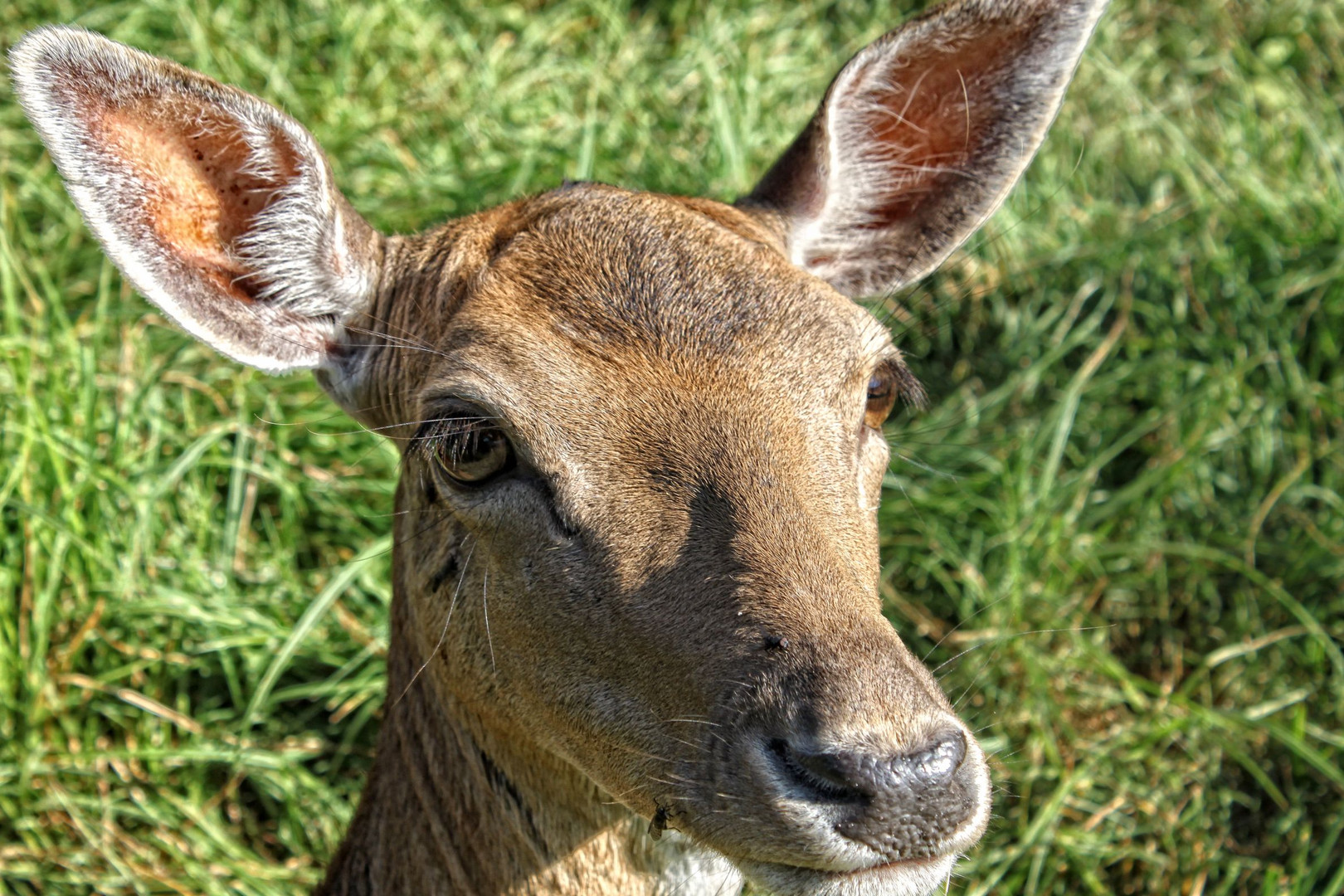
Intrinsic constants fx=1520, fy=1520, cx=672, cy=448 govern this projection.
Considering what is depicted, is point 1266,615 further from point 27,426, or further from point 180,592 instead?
point 27,426

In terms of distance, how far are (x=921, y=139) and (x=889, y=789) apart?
92.2 inches

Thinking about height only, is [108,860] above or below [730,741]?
below

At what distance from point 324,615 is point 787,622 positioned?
10.8 feet

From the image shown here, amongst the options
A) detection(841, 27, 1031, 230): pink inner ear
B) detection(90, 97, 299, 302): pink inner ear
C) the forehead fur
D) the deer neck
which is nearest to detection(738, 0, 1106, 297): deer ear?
detection(841, 27, 1031, 230): pink inner ear

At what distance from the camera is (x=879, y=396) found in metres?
3.88

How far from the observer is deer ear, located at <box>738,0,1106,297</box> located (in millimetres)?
4203

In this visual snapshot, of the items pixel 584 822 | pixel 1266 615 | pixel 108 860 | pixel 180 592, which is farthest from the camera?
pixel 1266 615

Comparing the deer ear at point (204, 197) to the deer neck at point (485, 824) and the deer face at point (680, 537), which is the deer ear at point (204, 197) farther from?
the deer neck at point (485, 824)

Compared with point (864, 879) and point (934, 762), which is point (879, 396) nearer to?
point (934, 762)

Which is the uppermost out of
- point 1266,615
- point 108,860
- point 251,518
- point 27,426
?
point 27,426

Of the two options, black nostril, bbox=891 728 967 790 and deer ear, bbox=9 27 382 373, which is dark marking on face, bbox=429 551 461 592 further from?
black nostril, bbox=891 728 967 790

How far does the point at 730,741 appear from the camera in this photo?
299 centimetres

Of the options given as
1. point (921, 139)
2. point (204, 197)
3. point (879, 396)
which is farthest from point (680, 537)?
point (921, 139)

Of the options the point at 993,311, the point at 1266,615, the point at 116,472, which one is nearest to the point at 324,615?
the point at 116,472
